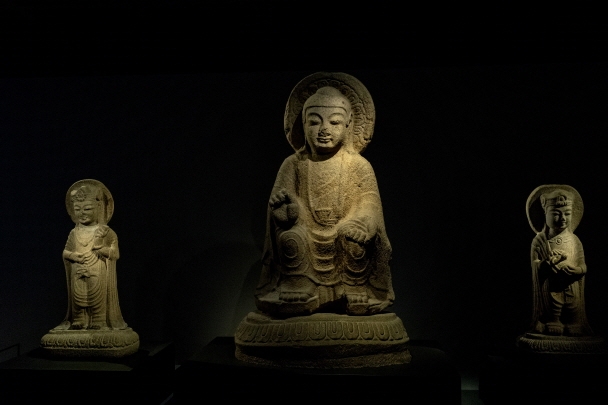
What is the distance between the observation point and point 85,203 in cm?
541

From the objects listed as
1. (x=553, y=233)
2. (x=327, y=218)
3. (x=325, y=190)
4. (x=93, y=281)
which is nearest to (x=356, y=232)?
(x=327, y=218)

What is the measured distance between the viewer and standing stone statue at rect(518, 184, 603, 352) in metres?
5.21

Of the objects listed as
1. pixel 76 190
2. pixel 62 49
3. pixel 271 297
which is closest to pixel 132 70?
pixel 62 49

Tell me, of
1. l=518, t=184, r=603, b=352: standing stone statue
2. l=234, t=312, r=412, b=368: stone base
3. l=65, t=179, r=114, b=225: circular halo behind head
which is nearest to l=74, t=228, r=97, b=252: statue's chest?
l=65, t=179, r=114, b=225: circular halo behind head

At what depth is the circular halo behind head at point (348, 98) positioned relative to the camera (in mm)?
5309

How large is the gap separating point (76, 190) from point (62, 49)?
3.67 feet

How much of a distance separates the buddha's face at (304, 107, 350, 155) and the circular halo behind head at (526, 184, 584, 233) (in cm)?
158

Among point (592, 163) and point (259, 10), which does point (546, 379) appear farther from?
point (259, 10)

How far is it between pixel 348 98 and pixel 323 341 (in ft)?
6.03

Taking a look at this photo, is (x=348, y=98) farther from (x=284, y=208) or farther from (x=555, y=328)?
(x=555, y=328)

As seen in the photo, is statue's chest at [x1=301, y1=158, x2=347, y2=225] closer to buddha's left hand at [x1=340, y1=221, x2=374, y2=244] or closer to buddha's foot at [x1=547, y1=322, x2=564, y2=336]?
buddha's left hand at [x1=340, y1=221, x2=374, y2=244]

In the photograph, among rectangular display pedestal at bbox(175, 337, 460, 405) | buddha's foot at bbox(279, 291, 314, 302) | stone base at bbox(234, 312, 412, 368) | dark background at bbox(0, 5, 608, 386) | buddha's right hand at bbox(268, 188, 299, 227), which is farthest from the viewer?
dark background at bbox(0, 5, 608, 386)

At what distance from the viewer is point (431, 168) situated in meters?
6.04

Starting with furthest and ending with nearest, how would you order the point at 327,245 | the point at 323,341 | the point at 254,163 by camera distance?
the point at 254,163
the point at 327,245
the point at 323,341
